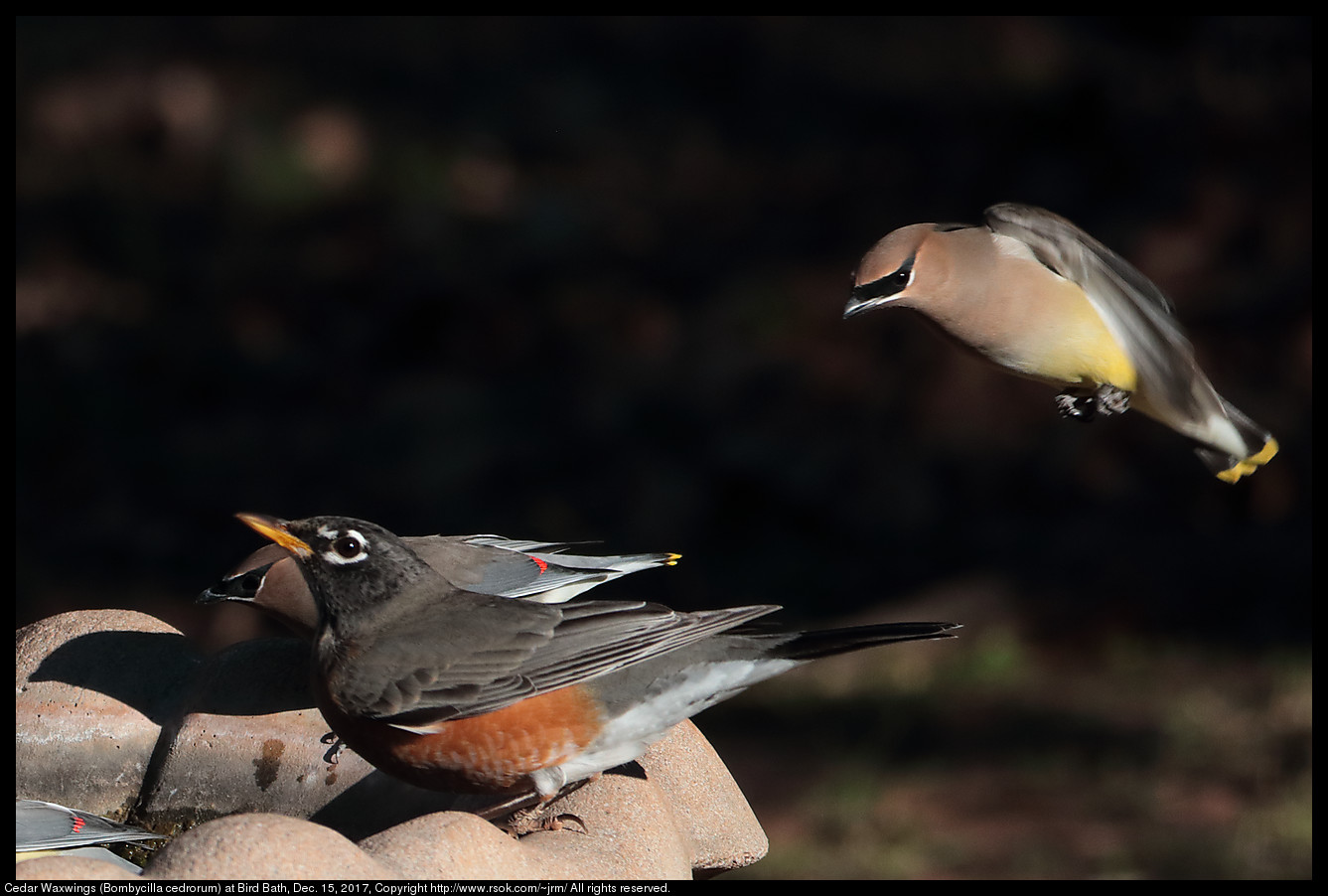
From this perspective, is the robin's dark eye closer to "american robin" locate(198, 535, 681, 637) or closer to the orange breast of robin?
the orange breast of robin

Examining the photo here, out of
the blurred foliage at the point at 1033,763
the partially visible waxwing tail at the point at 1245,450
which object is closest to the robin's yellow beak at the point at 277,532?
the partially visible waxwing tail at the point at 1245,450

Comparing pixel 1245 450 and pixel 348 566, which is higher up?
pixel 1245 450

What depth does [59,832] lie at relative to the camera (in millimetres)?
3625

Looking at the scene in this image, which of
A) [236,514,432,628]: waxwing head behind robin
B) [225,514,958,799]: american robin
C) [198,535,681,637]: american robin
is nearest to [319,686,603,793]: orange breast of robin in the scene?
[225,514,958,799]: american robin

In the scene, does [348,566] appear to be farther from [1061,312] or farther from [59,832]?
[1061,312]

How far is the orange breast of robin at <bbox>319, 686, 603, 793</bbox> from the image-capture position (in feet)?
12.1

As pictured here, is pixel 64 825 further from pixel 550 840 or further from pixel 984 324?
pixel 984 324

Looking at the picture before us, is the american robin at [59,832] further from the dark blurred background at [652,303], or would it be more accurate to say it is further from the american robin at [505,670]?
the dark blurred background at [652,303]

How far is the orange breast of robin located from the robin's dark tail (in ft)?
1.80

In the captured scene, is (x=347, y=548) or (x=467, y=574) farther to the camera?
(x=467, y=574)

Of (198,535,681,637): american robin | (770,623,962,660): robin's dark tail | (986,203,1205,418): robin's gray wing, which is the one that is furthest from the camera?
(198,535,681,637): american robin

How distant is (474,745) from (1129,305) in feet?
6.45

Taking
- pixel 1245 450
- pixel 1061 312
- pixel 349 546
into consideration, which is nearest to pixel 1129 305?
pixel 1061 312

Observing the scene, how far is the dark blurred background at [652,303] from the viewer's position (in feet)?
30.8
